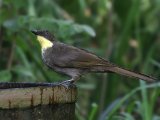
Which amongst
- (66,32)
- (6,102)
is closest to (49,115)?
(6,102)

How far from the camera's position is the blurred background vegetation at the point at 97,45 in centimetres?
446

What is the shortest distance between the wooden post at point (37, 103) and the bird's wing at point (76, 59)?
2.39 ft

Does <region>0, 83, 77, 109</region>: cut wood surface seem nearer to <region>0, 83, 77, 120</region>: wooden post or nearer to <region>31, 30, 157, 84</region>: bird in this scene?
<region>0, 83, 77, 120</region>: wooden post

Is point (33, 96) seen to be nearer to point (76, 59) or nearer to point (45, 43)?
point (76, 59)

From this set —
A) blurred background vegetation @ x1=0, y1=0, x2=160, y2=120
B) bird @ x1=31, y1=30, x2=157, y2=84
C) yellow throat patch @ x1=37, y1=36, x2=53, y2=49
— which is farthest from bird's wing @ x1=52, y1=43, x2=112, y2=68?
blurred background vegetation @ x1=0, y1=0, x2=160, y2=120

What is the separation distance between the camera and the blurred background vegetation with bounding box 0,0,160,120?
4.46 m

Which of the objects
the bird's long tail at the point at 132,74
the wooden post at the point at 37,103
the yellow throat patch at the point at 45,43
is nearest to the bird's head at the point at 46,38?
the yellow throat patch at the point at 45,43

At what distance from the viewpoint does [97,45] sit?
22.8ft

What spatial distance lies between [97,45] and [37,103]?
14.6ft

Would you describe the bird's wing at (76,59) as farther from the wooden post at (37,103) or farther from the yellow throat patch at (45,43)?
the wooden post at (37,103)

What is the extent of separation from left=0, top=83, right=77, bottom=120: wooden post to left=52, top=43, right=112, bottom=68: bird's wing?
0.73 meters

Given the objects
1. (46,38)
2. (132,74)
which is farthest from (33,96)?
(46,38)

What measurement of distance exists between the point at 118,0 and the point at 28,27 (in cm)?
196

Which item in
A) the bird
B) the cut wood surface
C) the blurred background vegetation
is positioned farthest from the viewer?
the blurred background vegetation
